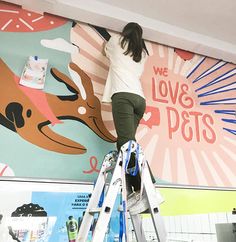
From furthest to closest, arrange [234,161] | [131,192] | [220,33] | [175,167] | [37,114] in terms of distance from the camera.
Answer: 1. [220,33]
2. [234,161]
3. [175,167]
4. [37,114]
5. [131,192]

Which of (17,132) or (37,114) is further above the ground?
(37,114)

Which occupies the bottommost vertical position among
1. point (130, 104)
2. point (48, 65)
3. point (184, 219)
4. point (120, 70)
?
point (184, 219)

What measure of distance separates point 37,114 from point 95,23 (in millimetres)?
843

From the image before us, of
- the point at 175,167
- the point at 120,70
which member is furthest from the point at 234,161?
the point at 120,70

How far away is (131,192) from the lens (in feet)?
4.90

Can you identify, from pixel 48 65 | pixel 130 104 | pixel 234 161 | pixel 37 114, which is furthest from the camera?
pixel 234 161

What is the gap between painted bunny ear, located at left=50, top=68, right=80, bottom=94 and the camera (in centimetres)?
197

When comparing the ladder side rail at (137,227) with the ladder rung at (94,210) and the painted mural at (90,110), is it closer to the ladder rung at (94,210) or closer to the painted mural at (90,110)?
the ladder rung at (94,210)

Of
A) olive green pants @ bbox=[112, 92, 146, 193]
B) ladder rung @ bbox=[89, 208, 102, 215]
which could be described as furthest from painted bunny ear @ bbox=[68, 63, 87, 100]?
ladder rung @ bbox=[89, 208, 102, 215]

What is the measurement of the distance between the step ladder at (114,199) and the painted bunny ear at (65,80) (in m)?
0.68

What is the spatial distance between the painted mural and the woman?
27cm

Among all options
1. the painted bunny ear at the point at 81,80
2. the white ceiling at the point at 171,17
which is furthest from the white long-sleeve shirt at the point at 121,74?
the white ceiling at the point at 171,17

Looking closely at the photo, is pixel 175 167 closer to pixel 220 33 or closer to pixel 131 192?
pixel 131 192

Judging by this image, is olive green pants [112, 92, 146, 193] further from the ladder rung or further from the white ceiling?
the white ceiling
